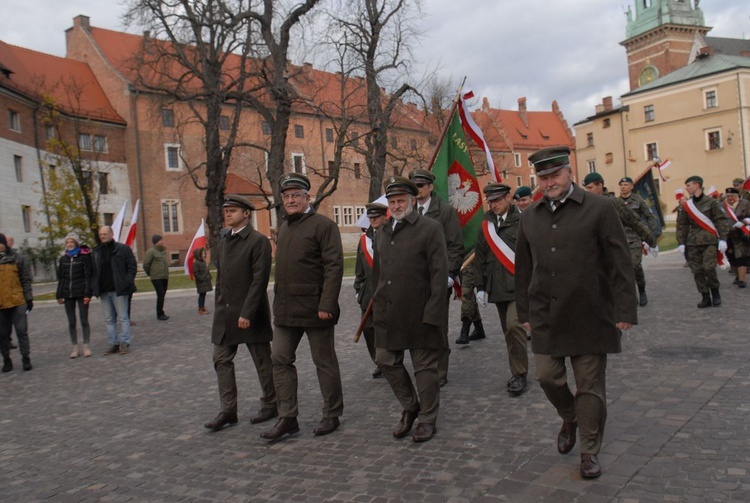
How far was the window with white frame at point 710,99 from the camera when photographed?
61.6 metres

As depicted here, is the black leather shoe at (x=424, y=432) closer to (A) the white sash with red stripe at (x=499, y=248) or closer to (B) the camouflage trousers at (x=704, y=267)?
(A) the white sash with red stripe at (x=499, y=248)

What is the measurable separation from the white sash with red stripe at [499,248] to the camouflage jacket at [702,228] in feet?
18.9

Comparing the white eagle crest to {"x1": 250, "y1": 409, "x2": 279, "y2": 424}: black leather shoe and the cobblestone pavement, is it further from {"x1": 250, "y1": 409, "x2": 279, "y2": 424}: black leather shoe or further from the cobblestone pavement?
{"x1": 250, "y1": 409, "x2": 279, "y2": 424}: black leather shoe

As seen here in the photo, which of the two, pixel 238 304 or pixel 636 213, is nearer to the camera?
pixel 238 304

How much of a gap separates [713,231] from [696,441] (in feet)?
23.6

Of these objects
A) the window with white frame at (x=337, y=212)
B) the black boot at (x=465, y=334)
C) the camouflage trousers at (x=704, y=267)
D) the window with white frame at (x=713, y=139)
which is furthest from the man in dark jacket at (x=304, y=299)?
the window with white frame at (x=713, y=139)

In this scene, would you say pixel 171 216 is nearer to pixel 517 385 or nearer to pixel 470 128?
pixel 470 128

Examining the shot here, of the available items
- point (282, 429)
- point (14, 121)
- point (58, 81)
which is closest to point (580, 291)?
point (282, 429)

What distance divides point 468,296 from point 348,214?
56693mm

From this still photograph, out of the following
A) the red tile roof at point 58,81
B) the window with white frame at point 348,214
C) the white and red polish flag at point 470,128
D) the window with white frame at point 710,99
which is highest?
Result: the red tile roof at point 58,81

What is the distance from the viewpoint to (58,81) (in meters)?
46.8

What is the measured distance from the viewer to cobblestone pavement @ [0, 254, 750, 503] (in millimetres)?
4180

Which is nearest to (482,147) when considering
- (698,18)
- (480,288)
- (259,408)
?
(480,288)

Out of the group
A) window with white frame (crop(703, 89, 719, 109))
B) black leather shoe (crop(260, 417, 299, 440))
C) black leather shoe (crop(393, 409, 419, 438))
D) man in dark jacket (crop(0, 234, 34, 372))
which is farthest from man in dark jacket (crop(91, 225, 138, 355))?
window with white frame (crop(703, 89, 719, 109))
